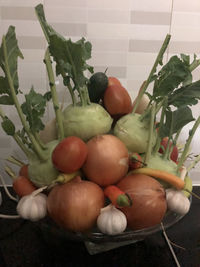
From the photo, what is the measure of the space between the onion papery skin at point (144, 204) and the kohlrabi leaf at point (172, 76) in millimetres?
184

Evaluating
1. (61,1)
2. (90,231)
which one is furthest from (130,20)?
(90,231)

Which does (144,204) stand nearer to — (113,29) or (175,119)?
(175,119)

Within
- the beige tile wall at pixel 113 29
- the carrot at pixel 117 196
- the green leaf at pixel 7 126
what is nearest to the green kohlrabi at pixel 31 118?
the green leaf at pixel 7 126

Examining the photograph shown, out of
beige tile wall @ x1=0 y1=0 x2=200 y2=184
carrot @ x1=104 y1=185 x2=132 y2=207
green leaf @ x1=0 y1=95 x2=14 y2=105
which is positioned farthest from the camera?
beige tile wall @ x1=0 y1=0 x2=200 y2=184

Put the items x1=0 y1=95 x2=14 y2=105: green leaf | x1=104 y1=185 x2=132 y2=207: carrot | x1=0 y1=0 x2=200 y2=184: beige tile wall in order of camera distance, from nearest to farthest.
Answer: x1=104 y1=185 x2=132 y2=207: carrot
x1=0 y1=95 x2=14 y2=105: green leaf
x1=0 y1=0 x2=200 y2=184: beige tile wall

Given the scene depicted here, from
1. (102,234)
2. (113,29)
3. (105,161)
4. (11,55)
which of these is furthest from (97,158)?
(113,29)

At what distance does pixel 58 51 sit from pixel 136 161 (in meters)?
0.24

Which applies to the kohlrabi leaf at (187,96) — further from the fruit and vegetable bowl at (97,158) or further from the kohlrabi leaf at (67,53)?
the kohlrabi leaf at (67,53)

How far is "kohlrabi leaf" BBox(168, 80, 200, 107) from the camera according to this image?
521 mm

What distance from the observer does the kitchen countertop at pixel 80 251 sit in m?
A: 0.53

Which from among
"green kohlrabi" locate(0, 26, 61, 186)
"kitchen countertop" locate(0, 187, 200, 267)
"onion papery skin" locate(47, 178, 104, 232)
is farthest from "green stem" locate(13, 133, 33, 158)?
"kitchen countertop" locate(0, 187, 200, 267)

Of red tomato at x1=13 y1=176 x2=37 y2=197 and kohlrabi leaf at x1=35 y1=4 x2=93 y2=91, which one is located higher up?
kohlrabi leaf at x1=35 y1=4 x2=93 y2=91

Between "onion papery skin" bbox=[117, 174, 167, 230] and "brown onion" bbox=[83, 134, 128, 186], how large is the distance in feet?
0.10

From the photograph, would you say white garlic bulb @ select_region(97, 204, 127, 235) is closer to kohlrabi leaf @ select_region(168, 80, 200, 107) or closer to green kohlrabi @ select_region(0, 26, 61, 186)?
green kohlrabi @ select_region(0, 26, 61, 186)
